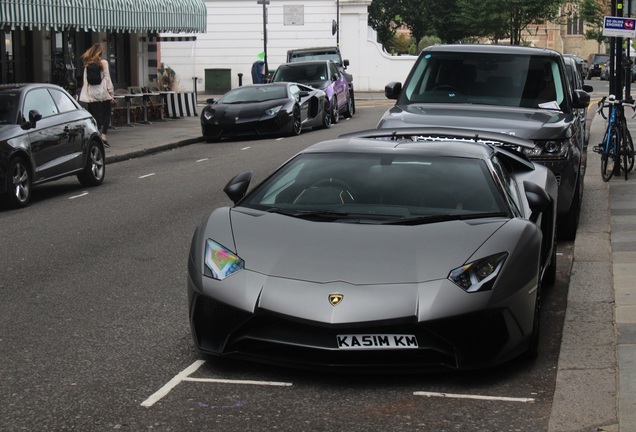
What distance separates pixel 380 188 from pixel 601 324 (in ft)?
5.67

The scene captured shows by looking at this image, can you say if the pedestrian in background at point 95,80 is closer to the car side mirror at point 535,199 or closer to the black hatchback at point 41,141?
the black hatchback at point 41,141

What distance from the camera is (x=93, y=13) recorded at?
89.4ft

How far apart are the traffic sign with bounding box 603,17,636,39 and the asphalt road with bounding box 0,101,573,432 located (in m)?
7.25

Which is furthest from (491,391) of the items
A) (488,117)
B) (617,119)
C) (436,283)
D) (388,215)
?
(617,119)

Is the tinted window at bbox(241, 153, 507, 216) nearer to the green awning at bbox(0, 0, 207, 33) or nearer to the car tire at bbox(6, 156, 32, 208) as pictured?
the car tire at bbox(6, 156, 32, 208)

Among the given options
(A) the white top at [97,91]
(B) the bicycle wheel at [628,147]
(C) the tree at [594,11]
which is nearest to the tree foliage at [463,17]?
(C) the tree at [594,11]

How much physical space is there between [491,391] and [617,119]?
1119 centimetres

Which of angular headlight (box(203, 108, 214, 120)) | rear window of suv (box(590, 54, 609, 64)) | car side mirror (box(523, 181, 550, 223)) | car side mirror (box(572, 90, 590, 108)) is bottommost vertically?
rear window of suv (box(590, 54, 609, 64))

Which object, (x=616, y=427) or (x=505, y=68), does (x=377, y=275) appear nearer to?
(x=616, y=427)

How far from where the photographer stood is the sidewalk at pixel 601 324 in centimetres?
571

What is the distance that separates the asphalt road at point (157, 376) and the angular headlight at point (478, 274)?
1.78 feet

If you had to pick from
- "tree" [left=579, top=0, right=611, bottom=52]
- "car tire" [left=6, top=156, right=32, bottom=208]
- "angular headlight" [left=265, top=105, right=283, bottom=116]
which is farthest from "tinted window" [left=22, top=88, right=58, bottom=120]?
"tree" [left=579, top=0, right=611, bottom=52]

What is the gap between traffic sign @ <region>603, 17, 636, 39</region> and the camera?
17.6m

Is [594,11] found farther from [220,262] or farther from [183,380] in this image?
[183,380]
